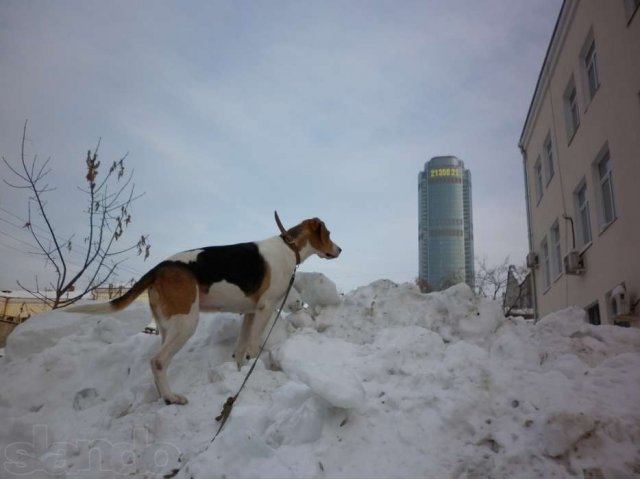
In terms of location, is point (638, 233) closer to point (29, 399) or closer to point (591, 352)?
point (591, 352)

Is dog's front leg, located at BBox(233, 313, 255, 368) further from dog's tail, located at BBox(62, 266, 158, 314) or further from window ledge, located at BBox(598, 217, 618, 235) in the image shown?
window ledge, located at BBox(598, 217, 618, 235)

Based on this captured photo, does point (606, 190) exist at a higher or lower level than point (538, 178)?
lower

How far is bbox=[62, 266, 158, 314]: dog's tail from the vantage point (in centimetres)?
473

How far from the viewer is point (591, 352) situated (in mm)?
4773

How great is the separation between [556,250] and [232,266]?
13.9 m

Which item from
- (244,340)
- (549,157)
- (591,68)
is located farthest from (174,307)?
(549,157)

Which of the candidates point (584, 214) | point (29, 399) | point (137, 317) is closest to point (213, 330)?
point (137, 317)

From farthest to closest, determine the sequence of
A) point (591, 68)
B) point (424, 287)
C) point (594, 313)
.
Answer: point (424, 287) < point (591, 68) < point (594, 313)

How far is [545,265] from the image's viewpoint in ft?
58.3

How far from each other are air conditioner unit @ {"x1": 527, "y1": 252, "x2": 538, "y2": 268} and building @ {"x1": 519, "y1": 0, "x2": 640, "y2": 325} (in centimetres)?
4

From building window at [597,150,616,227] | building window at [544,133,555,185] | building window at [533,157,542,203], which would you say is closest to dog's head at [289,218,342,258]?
building window at [597,150,616,227]

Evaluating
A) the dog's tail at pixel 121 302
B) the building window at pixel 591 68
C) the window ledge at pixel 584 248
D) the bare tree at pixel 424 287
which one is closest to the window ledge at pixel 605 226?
the window ledge at pixel 584 248

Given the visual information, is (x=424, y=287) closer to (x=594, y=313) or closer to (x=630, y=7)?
(x=594, y=313)

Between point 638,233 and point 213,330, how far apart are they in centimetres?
786
